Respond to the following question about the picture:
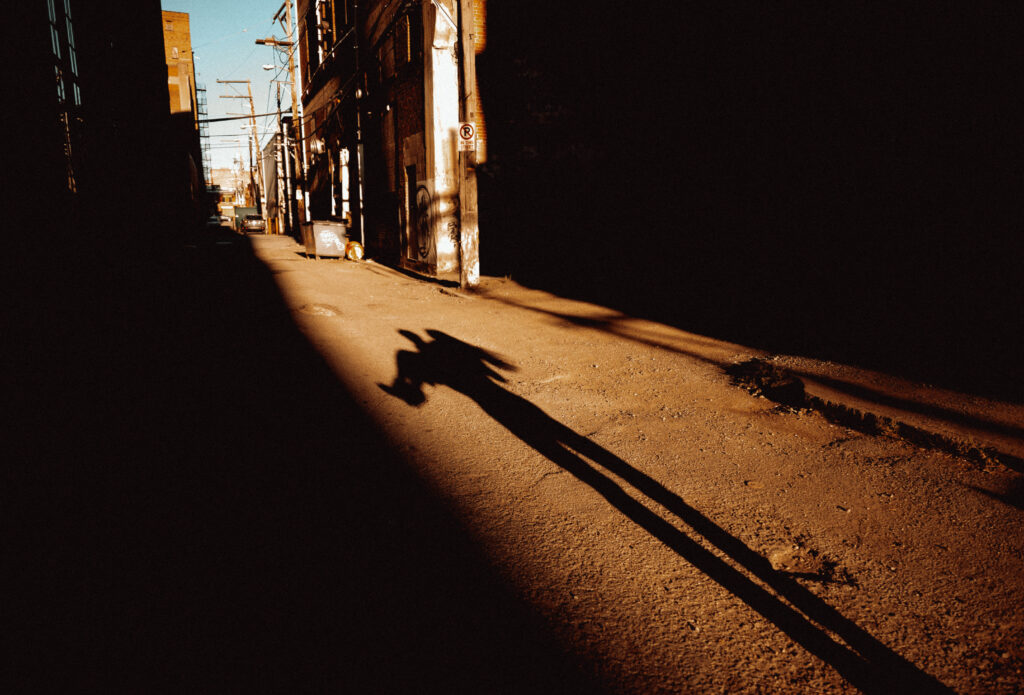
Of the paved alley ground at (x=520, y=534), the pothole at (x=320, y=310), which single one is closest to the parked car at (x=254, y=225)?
the pothole at (x=320, y=310)

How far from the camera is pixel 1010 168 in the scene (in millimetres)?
6820

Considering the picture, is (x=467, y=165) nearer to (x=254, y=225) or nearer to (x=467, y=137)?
(x=467, y=137)

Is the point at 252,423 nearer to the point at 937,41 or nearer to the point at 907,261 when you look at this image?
the point at 907,261

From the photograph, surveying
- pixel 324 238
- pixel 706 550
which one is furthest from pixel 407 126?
pixel 706 550

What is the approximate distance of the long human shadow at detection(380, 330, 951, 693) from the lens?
→ 175 cm

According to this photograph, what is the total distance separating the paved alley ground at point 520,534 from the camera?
1762 mm

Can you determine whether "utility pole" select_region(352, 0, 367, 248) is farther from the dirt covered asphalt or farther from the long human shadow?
the long human shadow

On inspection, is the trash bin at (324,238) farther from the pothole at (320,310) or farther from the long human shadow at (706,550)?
the long human shadow at (706,550)

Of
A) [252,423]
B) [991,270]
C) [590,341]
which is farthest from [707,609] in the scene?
[991,270]

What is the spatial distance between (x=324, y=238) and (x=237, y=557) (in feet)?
49.2

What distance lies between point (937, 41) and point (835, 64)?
1.60 metres

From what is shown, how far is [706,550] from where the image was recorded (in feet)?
7.79

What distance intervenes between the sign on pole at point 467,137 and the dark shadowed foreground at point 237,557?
6.35 m

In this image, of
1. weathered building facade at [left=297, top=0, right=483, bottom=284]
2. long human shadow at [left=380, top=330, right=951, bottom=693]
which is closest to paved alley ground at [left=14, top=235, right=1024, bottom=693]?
long human shadow at [left=380, top=330, right=951, bottom=693]
